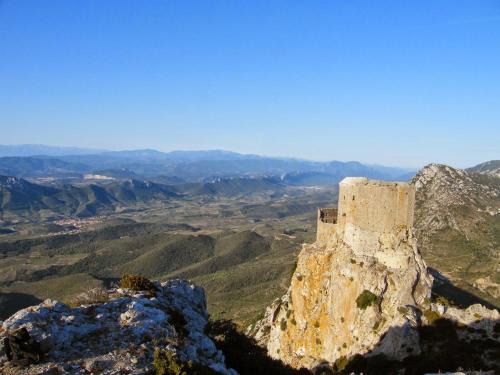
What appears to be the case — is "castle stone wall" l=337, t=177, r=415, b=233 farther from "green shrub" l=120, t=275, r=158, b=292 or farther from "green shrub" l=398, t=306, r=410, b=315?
"green shrub" l=120, t=275, r=158, b=292

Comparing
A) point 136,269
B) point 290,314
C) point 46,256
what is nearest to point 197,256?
point 136,269

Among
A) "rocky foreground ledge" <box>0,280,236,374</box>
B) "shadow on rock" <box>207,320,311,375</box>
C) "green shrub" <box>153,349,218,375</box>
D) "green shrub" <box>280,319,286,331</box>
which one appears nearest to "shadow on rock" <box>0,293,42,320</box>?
"green shrub" <box>280,319,286,331</box>

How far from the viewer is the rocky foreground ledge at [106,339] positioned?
1293 centimetres

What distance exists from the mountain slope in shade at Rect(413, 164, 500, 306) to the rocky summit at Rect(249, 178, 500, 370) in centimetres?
3888

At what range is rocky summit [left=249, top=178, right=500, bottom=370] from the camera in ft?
97.6

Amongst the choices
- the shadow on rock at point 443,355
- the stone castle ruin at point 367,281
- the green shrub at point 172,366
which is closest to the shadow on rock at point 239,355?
the green shrub at point 172,366

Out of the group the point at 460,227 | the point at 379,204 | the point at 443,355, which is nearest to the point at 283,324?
the point at 379,204

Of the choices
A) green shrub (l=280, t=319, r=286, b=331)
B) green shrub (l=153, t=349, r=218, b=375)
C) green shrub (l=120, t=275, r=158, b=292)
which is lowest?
green shrub (l=280, t=319, r=286, b=331)

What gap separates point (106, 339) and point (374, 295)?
21.8m

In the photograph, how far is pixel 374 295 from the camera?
105ft

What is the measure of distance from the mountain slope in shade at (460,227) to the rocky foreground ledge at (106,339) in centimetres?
5924

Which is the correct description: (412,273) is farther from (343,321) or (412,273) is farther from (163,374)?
(163,374)

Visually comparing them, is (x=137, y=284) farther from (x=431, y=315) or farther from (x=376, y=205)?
(x=431, y=315)

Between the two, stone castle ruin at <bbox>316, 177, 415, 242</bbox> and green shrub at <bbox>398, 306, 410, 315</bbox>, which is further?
stone castle ruin at <bbox>316, 177, 415, 242</bbox>
